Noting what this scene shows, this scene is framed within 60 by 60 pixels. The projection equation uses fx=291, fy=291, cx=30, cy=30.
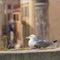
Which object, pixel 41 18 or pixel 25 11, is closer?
pixel 41 18

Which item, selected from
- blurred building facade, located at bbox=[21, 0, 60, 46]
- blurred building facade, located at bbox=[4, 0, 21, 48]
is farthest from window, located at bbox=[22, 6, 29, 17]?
blurred building facade, located at bbox=[4, 0, 21, 48]

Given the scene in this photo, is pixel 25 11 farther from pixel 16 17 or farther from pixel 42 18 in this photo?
pixel 42 18

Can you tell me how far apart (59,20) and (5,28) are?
1205 millimetres

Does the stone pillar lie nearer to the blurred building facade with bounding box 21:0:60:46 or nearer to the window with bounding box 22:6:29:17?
the blurred building facade with bounding box 21:0:60:46

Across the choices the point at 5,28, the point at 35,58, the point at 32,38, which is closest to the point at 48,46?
the point at 32,38

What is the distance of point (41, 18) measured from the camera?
515 cm

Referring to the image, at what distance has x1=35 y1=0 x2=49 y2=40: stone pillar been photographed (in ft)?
16.6

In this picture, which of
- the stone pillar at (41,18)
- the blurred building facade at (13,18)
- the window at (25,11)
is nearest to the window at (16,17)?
the blurred building facade at (13,18)

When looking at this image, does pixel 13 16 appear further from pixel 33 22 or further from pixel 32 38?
pixel 32 38

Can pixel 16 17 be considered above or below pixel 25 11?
below

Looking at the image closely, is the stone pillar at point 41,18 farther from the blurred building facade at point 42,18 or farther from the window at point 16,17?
the window at point 16,17

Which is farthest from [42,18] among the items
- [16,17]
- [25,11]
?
[16,17]

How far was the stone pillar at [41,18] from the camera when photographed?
5070 mm

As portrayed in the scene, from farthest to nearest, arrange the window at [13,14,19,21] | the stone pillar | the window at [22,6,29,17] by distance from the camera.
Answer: the window at [13,14,19,21]
the window at [22,6,29,17]
the stone pillar
